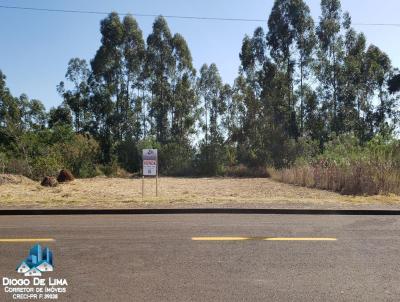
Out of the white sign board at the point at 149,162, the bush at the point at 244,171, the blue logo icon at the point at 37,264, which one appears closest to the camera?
the blue logo icon at the point at 37,264

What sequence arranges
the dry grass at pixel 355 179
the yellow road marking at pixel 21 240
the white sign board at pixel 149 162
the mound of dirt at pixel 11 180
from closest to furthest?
1. the yellow road marking at pixel 21 240
2. the white sign board at pixel 149 162
3. the dry grass at pixel 355 179
4. the mound of dirt at pixel 11 180

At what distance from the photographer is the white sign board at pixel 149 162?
1679 cm

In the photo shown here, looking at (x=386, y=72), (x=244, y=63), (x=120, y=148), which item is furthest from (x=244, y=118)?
(x=386, y=72)

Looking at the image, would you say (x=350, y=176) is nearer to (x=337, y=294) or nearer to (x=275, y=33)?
(x=337, y=294)

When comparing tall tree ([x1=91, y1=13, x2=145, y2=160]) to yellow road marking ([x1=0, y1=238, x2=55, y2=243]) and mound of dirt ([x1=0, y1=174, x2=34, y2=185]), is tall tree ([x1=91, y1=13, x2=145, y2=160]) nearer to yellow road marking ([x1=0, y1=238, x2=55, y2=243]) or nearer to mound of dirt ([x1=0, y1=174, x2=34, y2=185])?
mound of dirt ([x1=0, y1=174, x2=34, y2=185])

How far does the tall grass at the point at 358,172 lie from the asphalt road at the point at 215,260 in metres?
8.54

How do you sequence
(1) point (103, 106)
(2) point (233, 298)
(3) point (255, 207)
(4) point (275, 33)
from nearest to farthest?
(2) point (233, 298)
(3) point (255, 207)
(4) point (275, 33)
(1) point (103, 106)

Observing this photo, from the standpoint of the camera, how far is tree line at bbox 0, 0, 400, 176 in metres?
42.4

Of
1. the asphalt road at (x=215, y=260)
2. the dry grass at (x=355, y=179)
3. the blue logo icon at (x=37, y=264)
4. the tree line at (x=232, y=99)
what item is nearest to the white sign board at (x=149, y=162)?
the asphalt road at (x=215, y=260)

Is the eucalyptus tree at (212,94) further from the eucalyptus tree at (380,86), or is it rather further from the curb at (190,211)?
the curb at (190,211)

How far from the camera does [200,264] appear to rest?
6574 mm

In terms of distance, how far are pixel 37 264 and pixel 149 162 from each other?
10413mm

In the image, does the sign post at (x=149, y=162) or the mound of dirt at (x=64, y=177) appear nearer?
the sign post at (x=149, y=162)

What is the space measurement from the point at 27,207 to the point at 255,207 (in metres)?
6.62
